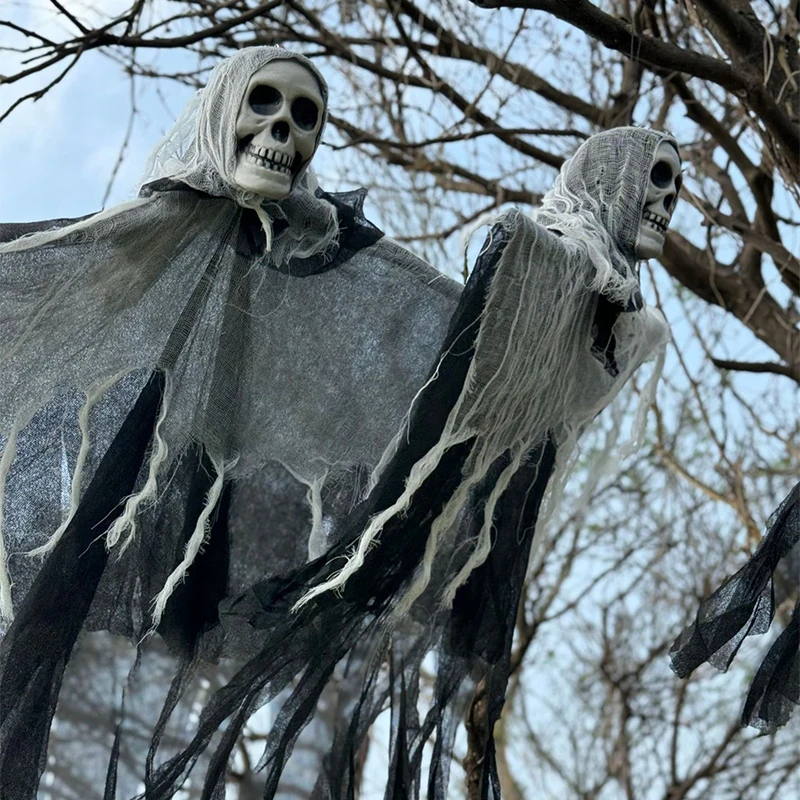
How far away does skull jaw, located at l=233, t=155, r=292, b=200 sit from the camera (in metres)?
2.06

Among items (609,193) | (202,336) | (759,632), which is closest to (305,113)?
(202,336)

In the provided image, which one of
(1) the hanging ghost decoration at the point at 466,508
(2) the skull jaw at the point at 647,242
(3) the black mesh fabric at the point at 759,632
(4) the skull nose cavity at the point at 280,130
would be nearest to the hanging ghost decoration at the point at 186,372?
(4) the skull nose cavity at the point at 280,130

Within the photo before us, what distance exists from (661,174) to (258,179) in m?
0.61

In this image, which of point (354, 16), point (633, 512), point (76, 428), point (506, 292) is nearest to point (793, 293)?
point (354, 16)

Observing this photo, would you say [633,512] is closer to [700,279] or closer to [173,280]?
[700,279]

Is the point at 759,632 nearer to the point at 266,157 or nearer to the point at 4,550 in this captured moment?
the point at 266,157

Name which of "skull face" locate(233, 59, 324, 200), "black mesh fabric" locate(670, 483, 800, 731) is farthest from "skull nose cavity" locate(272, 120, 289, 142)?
"black mesh fabric" locate(670, 483, 800, 731)

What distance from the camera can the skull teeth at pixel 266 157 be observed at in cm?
207

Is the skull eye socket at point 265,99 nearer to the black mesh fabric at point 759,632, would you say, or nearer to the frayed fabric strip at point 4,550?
the frayed fabric strip at point 4,550

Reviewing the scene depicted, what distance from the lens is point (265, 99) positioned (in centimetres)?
211

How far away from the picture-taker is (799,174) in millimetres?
2791

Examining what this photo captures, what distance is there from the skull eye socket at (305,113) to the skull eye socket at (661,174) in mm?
503

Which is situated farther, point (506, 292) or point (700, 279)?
point (700, 279)

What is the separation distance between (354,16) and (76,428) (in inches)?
77.9
